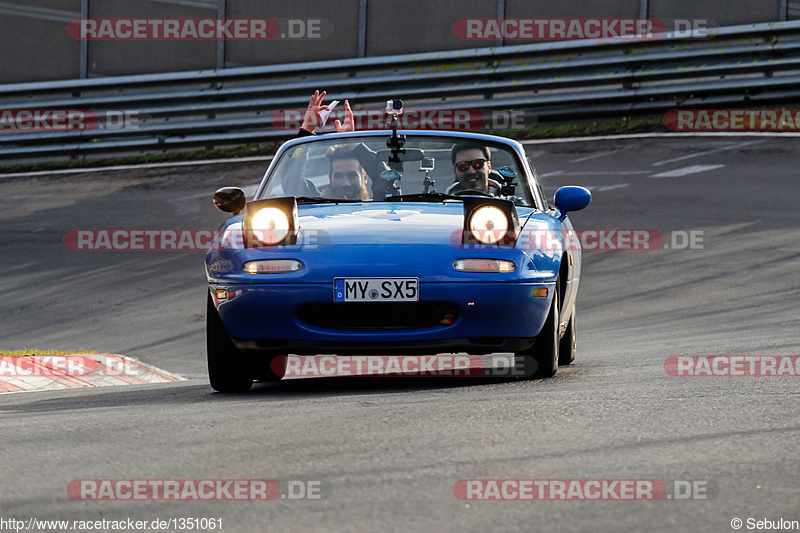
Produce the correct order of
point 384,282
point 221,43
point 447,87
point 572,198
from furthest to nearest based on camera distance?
1. point 221,43
2. point 447,87
3. point 572,198
4. point 384,282

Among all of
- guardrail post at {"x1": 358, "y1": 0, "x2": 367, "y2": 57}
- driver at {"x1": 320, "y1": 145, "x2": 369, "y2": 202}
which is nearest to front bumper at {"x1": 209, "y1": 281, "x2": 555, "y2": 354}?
driver at {"x1": 320, "y1": 145, "x2": 369, "y2": 202}

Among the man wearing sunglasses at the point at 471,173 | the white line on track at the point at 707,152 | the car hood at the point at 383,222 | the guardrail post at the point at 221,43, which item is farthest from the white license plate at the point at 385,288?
the guardrail post at the point at 221,43

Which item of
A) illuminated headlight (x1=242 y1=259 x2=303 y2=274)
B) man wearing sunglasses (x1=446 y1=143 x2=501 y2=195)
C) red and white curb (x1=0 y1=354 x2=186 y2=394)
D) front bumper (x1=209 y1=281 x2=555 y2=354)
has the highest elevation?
man wearing sunglasses (x1=446 y1=143 x2=501 y2=195)

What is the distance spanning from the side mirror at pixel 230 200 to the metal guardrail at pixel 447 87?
34.5ft

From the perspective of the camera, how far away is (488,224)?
228 inches

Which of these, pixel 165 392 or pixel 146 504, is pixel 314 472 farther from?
pixel 165 392

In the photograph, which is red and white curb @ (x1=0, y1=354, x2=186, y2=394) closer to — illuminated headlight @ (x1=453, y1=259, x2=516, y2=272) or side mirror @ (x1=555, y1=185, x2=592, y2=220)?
side mirror @ (x1=555, y1=185, x2=592, y2=220)

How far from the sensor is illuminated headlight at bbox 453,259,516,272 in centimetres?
560

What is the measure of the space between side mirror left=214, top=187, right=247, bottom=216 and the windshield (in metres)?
0.12

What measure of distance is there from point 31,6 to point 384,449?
1728 centimetres

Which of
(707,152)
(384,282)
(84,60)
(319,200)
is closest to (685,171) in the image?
(707,152)

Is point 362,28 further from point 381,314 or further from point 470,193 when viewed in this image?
point 381,314

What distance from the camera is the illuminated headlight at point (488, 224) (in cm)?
575

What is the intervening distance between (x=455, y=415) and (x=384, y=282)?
1113mm
